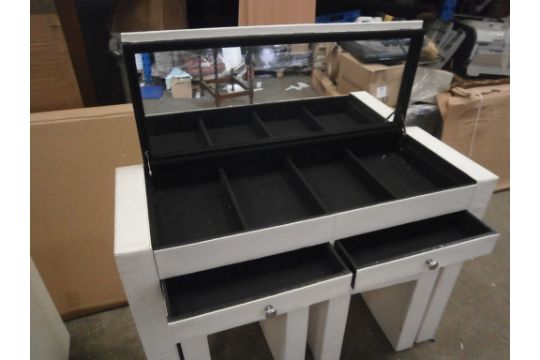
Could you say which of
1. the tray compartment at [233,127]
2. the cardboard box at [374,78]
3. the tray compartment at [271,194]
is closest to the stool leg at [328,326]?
the tray compartment at [271,194]

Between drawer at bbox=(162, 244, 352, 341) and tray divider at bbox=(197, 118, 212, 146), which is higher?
tray divider at bbox=(197, 118, 212, 146)

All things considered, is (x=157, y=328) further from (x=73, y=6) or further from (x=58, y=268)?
(x=73, y=6)

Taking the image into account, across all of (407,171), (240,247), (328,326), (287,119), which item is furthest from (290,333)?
(287,119)

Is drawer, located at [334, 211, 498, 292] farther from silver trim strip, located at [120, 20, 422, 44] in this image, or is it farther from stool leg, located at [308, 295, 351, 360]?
silver trim strip, located at [120, 20, 422, 44]

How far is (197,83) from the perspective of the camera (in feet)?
8.04

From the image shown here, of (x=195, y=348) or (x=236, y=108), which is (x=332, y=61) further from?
(x=195, y=348)

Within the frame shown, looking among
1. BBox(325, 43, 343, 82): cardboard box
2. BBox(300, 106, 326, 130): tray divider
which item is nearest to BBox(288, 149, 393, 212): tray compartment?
BBox(300, 106, 326, 130): tray divider

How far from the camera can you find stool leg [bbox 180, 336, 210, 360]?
87 cm

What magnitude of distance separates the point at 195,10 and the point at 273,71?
0.74m

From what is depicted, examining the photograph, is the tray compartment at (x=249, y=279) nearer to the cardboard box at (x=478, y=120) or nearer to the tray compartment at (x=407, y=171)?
the tray compartment at (x=407, y=171)

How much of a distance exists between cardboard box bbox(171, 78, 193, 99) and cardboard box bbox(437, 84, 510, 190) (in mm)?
1556

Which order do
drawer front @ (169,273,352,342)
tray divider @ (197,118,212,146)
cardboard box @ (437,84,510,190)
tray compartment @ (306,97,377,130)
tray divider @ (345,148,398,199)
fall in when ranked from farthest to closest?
cardboard box @ (437,84,510,190)
tray compartment @ (306,97,377,130)
tray divider @ (197,118,212,146)
tray divider @ (345,148,398,199)
drawer front @ (169,273,352,342)

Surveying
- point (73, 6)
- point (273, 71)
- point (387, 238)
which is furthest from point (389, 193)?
point (273, 71)

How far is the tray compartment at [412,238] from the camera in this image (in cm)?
90
